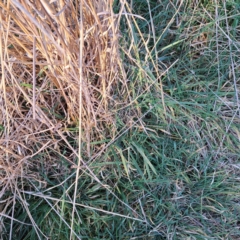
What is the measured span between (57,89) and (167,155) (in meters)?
0.38

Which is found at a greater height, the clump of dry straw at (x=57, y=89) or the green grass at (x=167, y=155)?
the clump of dry straw at (x=57, y=89)

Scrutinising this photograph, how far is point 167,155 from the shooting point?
45.4 inches

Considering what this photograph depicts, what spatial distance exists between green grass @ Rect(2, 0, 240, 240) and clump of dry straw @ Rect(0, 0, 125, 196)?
0.05m

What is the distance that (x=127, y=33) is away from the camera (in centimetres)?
115

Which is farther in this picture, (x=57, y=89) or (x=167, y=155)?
(x=167, y=155)

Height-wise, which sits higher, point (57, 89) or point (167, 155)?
point (57, 89)

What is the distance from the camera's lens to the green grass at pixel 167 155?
109cm

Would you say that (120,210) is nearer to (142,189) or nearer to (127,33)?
(142,189)

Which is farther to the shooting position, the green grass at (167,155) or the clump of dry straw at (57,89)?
the green grass at (167,155)

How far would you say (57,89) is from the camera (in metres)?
1.04

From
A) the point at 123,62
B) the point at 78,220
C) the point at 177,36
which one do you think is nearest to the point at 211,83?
the point at 177,36

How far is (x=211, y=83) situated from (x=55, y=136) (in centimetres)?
49

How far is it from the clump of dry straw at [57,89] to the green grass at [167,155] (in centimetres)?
5

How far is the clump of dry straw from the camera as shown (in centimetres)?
90
